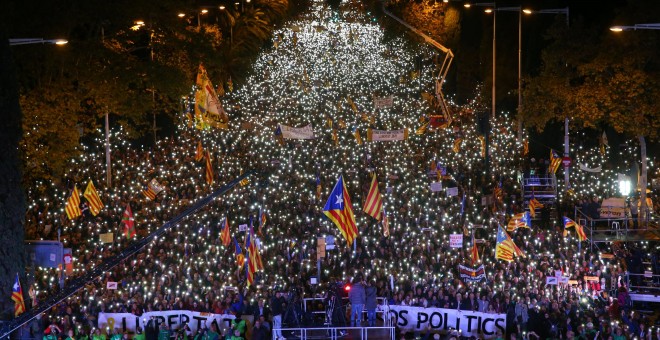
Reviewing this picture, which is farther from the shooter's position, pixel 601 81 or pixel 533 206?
pixel 601 81

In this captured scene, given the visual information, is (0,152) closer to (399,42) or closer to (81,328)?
(81,328)

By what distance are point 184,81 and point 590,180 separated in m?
18.1

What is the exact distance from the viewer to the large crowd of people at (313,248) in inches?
895

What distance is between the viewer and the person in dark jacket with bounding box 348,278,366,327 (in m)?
21.3

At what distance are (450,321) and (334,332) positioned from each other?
11.4ft

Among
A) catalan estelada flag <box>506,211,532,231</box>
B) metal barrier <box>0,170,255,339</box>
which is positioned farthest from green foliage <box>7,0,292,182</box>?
catalan estelada flag <box>506,211,532,231</box>

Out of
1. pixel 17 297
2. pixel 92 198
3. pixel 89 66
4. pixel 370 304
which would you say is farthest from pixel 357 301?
pixel 89 66

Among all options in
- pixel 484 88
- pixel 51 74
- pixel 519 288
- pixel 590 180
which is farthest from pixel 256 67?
pixel 519 288

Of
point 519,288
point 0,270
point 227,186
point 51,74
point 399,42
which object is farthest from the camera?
point 399,42

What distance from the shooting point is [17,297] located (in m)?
21.4

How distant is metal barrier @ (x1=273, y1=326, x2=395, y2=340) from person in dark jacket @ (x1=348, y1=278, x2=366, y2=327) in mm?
265

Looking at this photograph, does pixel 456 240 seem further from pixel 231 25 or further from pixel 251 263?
pixel 231 25

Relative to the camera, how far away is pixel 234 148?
130ft

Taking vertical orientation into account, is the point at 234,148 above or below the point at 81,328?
above
